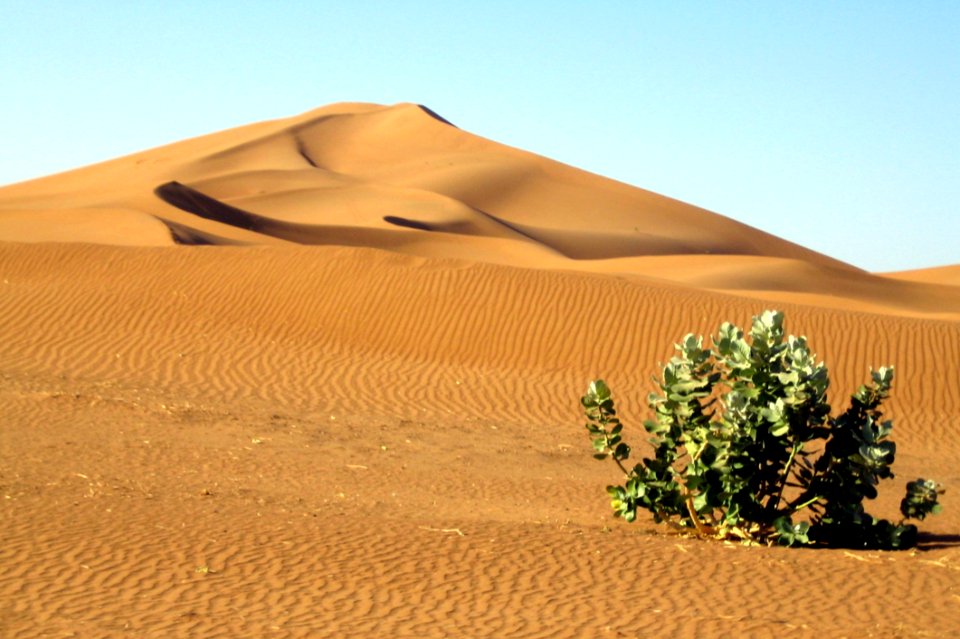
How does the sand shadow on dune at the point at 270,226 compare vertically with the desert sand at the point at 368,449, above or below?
above

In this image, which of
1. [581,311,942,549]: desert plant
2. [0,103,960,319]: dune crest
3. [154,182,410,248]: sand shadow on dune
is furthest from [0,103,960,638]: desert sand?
[154,182,410,248]: sand shadow on dune

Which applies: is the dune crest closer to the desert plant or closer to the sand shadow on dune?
the sand shadow on dune

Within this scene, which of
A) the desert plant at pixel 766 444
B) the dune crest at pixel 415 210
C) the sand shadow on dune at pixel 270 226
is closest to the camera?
the desert plant at pixel 766 444

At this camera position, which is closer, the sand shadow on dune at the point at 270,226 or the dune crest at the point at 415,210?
the dune crest at the point at 415,210

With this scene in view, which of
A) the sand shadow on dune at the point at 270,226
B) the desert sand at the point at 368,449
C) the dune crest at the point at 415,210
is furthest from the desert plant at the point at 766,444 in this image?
the sand shadow on dune at the point at 270,226

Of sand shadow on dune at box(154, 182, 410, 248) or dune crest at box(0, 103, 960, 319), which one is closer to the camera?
dune crest at box(0, 103, 960, 319)

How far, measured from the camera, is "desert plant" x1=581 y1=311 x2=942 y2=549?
293 inches

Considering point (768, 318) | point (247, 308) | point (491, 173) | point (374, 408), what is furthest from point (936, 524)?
point (491, 173)

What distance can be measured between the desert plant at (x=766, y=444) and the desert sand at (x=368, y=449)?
0.36 meters

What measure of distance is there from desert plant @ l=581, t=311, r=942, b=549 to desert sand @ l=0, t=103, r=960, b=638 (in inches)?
14.1

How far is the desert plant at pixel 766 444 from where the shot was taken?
7449mm

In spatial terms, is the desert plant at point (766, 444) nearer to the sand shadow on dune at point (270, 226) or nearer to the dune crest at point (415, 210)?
the dune crest at point (415, 210)

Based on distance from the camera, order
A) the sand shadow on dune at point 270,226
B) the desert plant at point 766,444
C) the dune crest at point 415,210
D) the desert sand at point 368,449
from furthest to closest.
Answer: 1. the sand shadow on dune at point 270,226
2. the dune crest at point 415,210
3. the desert plant at point 766,444
4. the desert sand at point 368,449

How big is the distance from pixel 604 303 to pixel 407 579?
1476 centimetres
